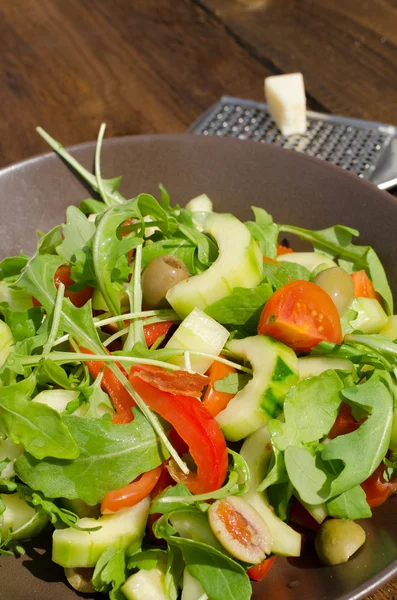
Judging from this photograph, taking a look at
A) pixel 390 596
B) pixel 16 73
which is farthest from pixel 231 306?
pixel 16 73

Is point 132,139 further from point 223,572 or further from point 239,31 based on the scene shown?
point 239,31

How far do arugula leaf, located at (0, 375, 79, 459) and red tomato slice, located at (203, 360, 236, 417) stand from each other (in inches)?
10.0

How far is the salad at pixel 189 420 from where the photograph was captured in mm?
999

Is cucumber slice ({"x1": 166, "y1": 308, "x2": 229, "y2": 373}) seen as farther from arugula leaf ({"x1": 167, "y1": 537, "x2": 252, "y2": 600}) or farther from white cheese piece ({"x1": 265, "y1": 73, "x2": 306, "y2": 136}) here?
white cheese piece ({"x1": 265, "y1": 73, "x2": 306, "y2": 136})

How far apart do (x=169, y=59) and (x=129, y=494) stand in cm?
220

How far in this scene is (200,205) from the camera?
1.58 m

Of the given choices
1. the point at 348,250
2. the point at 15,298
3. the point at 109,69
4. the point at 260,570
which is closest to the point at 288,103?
the point at 348,250

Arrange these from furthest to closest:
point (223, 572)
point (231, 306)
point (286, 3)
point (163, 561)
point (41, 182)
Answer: point (286, 3) → point (41, 182) → point (231, 306) → point (163, 561) → point (223, 572)

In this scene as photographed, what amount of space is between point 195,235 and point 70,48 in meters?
1.93

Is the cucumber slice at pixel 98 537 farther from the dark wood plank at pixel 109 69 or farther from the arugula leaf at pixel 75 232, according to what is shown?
the dark wood plank at pixel 109 69

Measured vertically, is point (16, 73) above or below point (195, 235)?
below

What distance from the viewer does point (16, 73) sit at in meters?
2.73

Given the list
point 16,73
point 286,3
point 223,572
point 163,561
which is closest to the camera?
point 223,572

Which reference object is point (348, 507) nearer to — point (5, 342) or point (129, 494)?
point (129, 494)
